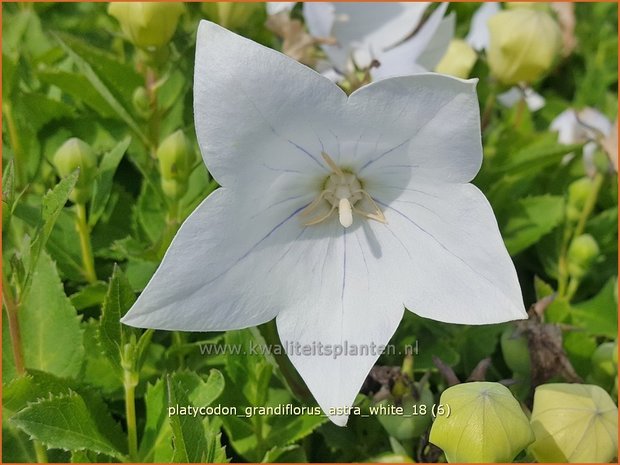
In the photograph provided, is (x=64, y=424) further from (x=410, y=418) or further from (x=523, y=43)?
(x=523, y=43)

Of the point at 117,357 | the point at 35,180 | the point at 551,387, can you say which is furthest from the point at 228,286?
the point at 35,180

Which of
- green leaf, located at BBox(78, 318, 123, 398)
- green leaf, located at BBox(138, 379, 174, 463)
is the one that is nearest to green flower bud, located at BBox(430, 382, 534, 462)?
green leaf, located at BBox(138, 379, 174, 463)

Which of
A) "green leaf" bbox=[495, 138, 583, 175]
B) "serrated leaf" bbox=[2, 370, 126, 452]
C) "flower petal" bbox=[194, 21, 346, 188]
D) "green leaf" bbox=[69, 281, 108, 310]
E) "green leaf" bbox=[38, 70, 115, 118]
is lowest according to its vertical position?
"serrated leaf" bbox=[2, 370, 126, 452]

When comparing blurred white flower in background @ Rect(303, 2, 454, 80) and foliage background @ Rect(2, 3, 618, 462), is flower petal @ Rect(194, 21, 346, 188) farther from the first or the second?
blurred white flower in background @ Rect(303, 2, 454, 80)

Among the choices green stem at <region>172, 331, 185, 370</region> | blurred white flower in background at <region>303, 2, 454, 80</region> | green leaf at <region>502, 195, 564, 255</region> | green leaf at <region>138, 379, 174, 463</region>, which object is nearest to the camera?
green leaf at <region>138, 379, 174, 463</region>

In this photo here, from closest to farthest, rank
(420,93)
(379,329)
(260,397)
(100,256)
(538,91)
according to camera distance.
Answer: (420,93), (379,329), (260,397), (100,256), (538,91)

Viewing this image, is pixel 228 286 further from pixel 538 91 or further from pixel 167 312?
pixel 538 91

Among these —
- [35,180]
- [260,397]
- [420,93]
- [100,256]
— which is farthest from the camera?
[35,180]
